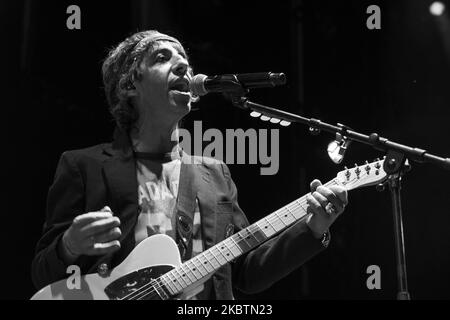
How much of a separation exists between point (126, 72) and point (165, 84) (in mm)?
211

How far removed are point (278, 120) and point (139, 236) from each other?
58 centimetres

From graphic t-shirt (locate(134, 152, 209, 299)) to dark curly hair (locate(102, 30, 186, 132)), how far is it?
0.21 m

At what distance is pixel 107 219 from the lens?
1832 mm

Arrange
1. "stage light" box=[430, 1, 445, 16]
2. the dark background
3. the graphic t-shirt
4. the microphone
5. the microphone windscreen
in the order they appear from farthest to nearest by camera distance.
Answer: "stage light" box=[430, 1, 445, 16], the dark background, the graphic t-shirt, the microphone windscreen, the microphone

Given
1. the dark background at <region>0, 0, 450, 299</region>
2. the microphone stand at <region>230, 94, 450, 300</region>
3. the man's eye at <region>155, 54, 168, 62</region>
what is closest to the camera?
the microphone stand at <region>230, 94, 450, 300</region>

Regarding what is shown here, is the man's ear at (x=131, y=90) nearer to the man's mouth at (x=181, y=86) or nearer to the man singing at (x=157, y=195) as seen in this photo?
the man singing at (x=157, y=195)

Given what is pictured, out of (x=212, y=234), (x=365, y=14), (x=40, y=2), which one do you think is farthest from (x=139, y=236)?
(x=365, y=14)

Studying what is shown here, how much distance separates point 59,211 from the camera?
210 cm

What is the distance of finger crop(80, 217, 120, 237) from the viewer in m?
1.82

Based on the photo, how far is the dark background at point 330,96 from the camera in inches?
119

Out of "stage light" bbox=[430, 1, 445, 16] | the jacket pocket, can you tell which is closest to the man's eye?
the jacket pocket

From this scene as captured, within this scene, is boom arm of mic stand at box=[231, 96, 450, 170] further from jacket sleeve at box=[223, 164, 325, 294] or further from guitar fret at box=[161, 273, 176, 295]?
guitar fret at box=[161, 273, 176, 295]

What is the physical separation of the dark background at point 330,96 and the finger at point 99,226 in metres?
1.18

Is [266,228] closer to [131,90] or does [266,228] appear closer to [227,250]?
[227,250]
